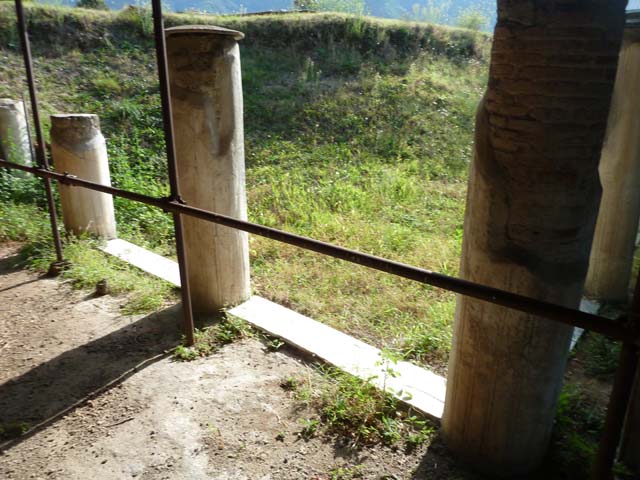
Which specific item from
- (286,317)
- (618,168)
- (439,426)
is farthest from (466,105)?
(439,426)

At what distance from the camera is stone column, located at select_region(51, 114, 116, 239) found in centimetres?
512

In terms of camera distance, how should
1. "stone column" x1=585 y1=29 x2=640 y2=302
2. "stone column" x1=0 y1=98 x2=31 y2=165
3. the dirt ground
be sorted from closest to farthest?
the dirt ground
"stone column" x1=585 y1=29 x2=640 y2=302
"stone column" x1=0 y1=98 x2=31 y2=165

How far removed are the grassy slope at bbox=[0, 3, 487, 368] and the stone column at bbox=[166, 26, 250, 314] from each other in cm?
76

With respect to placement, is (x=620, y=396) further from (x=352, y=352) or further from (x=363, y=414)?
(x=352, y=352)

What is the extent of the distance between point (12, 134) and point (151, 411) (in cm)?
611

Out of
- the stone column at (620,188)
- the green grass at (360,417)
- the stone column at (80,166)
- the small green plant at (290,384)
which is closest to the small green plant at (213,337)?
the small green plant at (290,384)

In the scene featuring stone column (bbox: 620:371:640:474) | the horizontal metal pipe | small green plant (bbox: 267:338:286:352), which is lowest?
small green plant (bbox: 267:338:286:352)

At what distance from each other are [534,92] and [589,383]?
1995 millimetres

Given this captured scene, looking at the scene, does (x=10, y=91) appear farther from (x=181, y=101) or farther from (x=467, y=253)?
(x=467, y=253)

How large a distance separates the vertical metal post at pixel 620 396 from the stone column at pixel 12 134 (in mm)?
7563

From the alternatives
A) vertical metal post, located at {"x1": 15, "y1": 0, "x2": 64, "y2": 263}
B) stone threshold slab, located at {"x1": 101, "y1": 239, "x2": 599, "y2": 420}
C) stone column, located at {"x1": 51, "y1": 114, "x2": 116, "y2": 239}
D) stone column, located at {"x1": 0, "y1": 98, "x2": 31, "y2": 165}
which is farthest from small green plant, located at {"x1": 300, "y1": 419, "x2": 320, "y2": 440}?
stone column, located at {"x1": 0, "y1": 98, "x2": 31, "y2": 165}

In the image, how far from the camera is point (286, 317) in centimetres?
355

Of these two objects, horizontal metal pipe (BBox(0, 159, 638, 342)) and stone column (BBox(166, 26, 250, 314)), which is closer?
horizontal metal pipe (BBox(0, 159, 638, 342))

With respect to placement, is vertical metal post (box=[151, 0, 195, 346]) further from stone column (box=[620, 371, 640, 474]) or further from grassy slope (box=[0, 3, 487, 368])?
stone column (box=[620, 371, 640, 474])
